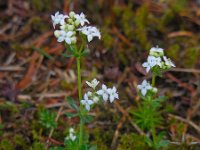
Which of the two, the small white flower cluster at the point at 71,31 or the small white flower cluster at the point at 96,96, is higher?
the small white flower cluster at the point at 71,31

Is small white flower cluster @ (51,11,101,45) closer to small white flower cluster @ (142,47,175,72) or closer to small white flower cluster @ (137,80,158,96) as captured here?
small white flower cluster @ (142,47,175,72)

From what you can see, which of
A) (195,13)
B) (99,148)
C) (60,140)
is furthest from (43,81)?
(195,13)

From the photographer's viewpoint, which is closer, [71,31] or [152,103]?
[71,31]

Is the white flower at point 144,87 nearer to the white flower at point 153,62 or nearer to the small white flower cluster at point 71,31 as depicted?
the white flower at point 153,62

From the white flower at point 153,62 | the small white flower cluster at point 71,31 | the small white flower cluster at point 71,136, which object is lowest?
the small white flower cluster at point 71,136

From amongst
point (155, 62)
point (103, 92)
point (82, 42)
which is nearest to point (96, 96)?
point (103, 92)

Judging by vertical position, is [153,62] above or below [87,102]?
above

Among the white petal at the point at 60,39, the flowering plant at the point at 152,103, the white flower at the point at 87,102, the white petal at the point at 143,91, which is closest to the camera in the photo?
the white petal at the point at 60,39

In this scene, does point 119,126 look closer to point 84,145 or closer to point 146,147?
point 146,147

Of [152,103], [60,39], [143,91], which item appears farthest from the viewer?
[152,103]

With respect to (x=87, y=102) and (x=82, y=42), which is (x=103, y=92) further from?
(x=82, y=42)

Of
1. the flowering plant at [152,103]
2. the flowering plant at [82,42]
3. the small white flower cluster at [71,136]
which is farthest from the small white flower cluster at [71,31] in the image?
the small white flower cluster at [71,136]
